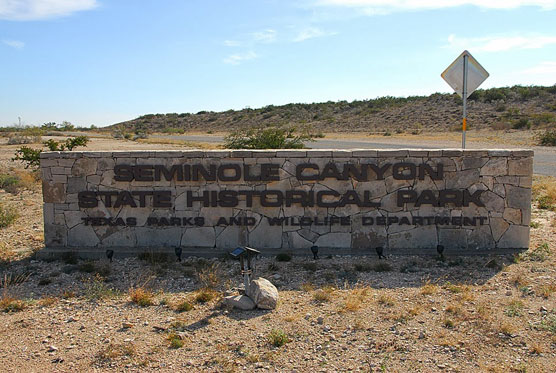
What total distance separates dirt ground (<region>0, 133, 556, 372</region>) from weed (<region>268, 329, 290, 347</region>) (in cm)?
2

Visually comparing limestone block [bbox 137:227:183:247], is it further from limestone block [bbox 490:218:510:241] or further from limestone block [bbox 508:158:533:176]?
limestone block [bbox 508:158:533:176]

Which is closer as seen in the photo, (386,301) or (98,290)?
(386,301)

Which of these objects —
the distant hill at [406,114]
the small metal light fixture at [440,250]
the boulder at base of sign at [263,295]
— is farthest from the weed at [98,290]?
the distant hill at [406,114]

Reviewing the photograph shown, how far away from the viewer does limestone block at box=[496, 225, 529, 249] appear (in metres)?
9.23

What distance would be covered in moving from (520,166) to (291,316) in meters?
5.16

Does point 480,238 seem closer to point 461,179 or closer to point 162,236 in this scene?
point 461,179

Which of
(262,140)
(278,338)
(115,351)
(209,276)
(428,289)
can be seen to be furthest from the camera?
(262,140)

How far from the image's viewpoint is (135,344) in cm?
586

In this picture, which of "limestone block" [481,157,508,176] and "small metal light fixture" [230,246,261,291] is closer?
"small metal light fixture" [230,246,261,291]

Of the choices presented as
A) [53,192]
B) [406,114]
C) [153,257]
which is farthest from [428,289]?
[406,114]

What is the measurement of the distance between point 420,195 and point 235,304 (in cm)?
408

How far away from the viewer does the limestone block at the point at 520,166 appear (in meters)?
9.12

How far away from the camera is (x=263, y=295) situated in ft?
22.3

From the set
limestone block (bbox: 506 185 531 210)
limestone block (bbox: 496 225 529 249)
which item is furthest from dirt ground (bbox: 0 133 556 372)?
limestone block (bbox: 506 185 531 210)
